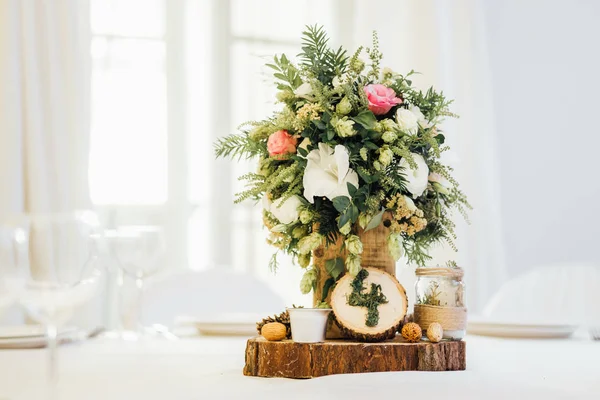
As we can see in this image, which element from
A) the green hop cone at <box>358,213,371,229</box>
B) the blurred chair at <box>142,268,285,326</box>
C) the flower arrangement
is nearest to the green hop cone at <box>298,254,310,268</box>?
the flower arrangement

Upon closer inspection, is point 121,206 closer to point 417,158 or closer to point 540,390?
point 417,158

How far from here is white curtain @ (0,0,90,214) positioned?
10.0 feet

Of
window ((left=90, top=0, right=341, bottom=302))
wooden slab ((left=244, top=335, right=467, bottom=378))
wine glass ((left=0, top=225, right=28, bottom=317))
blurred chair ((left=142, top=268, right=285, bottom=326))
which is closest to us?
wine glass ((left=0, top=225, right=28, bottom=317))

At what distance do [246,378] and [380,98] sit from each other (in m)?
0.45

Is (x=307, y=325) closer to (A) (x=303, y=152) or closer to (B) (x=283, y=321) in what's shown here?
(B) (x=283, y=321)

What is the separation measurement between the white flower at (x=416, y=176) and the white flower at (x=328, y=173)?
0.08 metres

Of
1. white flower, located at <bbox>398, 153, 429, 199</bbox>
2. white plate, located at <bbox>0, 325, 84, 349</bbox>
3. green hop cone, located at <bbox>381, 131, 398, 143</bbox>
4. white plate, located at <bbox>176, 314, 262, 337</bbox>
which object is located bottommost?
white plate, located at <bbox>176, 314, 262, 337</bbox>

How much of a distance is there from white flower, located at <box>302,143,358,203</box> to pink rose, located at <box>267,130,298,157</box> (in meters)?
0.04

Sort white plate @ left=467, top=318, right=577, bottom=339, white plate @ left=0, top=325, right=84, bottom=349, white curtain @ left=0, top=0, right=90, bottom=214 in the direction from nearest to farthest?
white plate @ left=0, top=325, right=84, bottom=349
white plate @ left=467, top=318, right=577, bottom=339
white curtain @ left=0, top=0, right=90, bottom=214

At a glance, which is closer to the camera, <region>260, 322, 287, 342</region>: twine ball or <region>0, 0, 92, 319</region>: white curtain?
<region>260, 322, 287, 342</region>: twine ball

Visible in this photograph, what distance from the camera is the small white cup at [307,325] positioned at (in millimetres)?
1072

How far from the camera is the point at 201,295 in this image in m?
2.33

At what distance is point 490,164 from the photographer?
3.73 m

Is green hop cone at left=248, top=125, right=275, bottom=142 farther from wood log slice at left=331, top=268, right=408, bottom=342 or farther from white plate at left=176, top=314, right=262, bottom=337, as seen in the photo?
white plate at left=176, top=314, right=262, bottom=337
